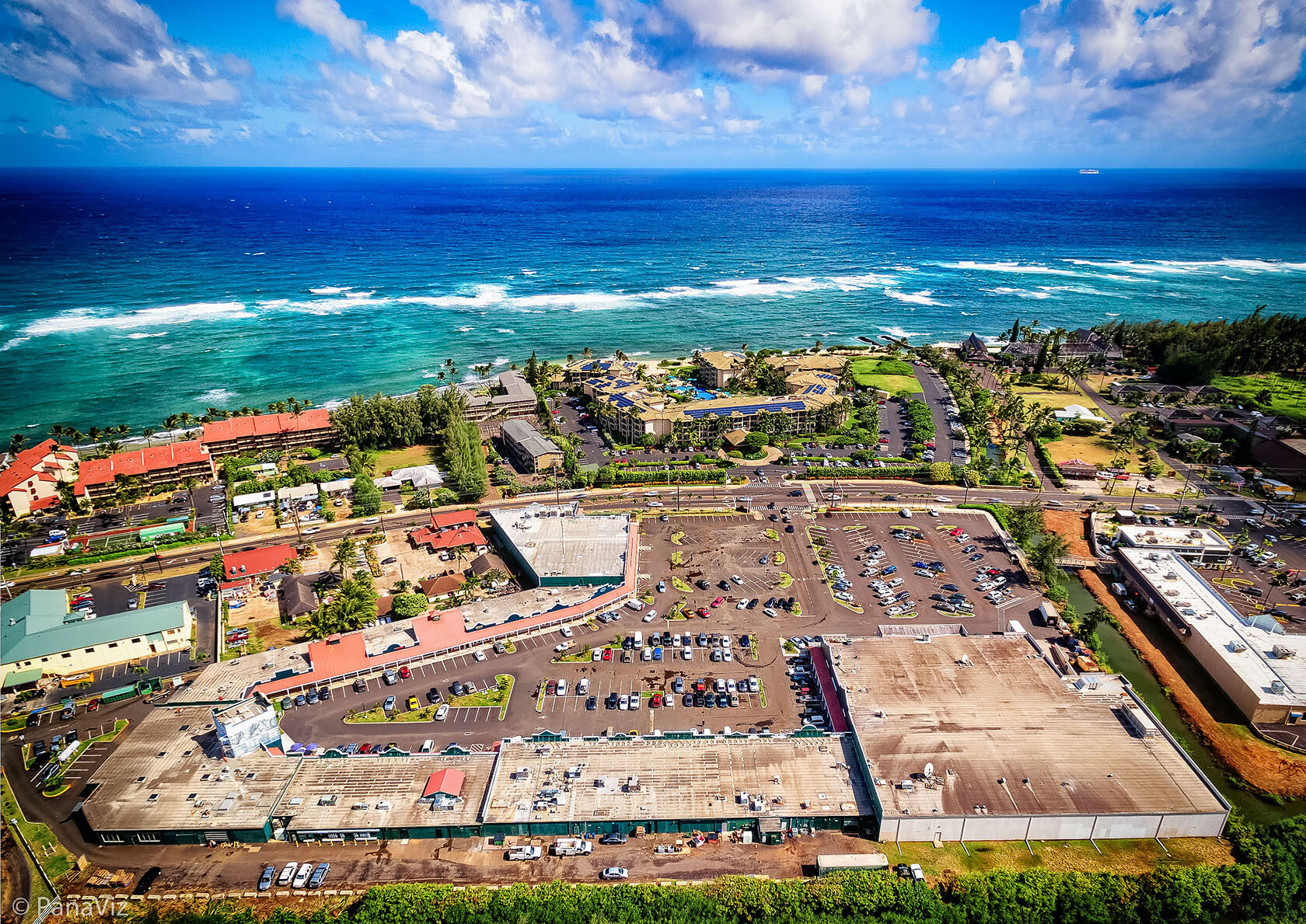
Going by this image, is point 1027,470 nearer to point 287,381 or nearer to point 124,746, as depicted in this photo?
point 124,746

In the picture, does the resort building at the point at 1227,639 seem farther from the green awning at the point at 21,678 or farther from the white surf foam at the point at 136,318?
the white surf foam at the point at 136,318

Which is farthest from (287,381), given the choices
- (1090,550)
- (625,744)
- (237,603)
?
(1090,550)

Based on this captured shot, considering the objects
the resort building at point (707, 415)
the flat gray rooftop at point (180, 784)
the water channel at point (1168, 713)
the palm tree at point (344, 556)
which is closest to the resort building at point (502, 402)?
the resort building at point (707, 415)

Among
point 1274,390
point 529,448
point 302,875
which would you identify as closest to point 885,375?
point 1274,390

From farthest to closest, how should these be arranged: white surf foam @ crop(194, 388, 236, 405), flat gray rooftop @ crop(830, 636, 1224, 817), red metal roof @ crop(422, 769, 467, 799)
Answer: white surf foam @ crop(194, 388, 236, 405) < red metal roof @ crop(422, 769, 467, 799) < flat gray rooftop @ crop(830, 636, 1224, 817)

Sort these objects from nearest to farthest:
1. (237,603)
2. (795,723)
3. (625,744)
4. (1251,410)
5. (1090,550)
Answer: (625,744)
(795,723)
(237,603)
(1090,550)
(1251,410)

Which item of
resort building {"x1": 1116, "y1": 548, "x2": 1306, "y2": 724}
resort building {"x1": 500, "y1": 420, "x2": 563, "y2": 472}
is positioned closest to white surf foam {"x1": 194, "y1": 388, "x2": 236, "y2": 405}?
resort building {"x1": 500, "y1": 420, "x2": 563, "y2": 472}

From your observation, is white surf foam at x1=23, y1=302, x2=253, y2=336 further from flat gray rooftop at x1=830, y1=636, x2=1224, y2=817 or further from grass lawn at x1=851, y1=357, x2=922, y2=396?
flat gray rooftop at x1=830, y1=636, x2=1224, y2=817
